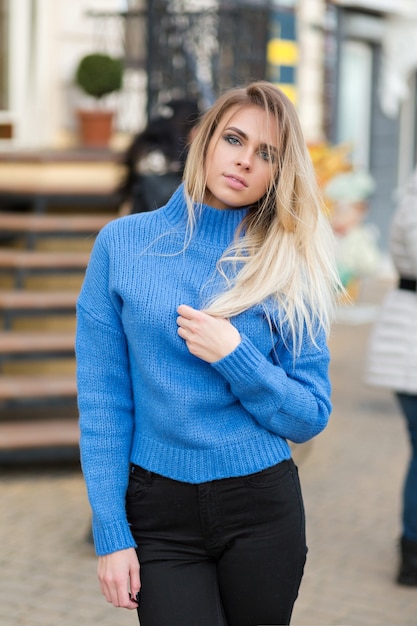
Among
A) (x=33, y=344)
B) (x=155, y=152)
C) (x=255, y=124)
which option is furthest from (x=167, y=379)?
(x=33, y=344)

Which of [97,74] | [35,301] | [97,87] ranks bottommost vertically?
[35,301]

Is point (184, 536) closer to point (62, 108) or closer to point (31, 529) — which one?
point (31, 529)

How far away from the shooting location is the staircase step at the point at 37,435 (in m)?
6.49

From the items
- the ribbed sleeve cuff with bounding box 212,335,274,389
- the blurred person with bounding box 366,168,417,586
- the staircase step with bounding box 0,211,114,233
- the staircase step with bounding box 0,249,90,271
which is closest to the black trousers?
the ribbed sleeve cuff with bounding box 212,335,274,389

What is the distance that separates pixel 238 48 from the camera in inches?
400

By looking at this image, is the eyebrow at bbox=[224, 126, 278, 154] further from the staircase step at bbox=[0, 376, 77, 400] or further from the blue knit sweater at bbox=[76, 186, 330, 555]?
the staircase step at bbox=[0, 376, 77, 400]

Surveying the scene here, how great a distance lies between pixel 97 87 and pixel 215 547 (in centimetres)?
853

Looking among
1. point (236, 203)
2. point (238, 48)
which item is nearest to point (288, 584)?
point (236, 203)

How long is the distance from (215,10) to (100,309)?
26.7 ft

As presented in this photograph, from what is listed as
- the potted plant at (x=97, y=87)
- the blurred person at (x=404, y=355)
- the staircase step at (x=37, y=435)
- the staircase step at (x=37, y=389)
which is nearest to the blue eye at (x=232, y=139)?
the blurred person at (x=404, y=355)

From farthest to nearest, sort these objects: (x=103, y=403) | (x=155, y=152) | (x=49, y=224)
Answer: (x=49, y=224) < (x=155, y=152) < (x=103, y=403)

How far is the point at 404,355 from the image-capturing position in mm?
4805

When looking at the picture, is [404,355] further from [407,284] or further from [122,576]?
[122,576]

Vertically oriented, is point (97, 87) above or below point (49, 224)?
above
